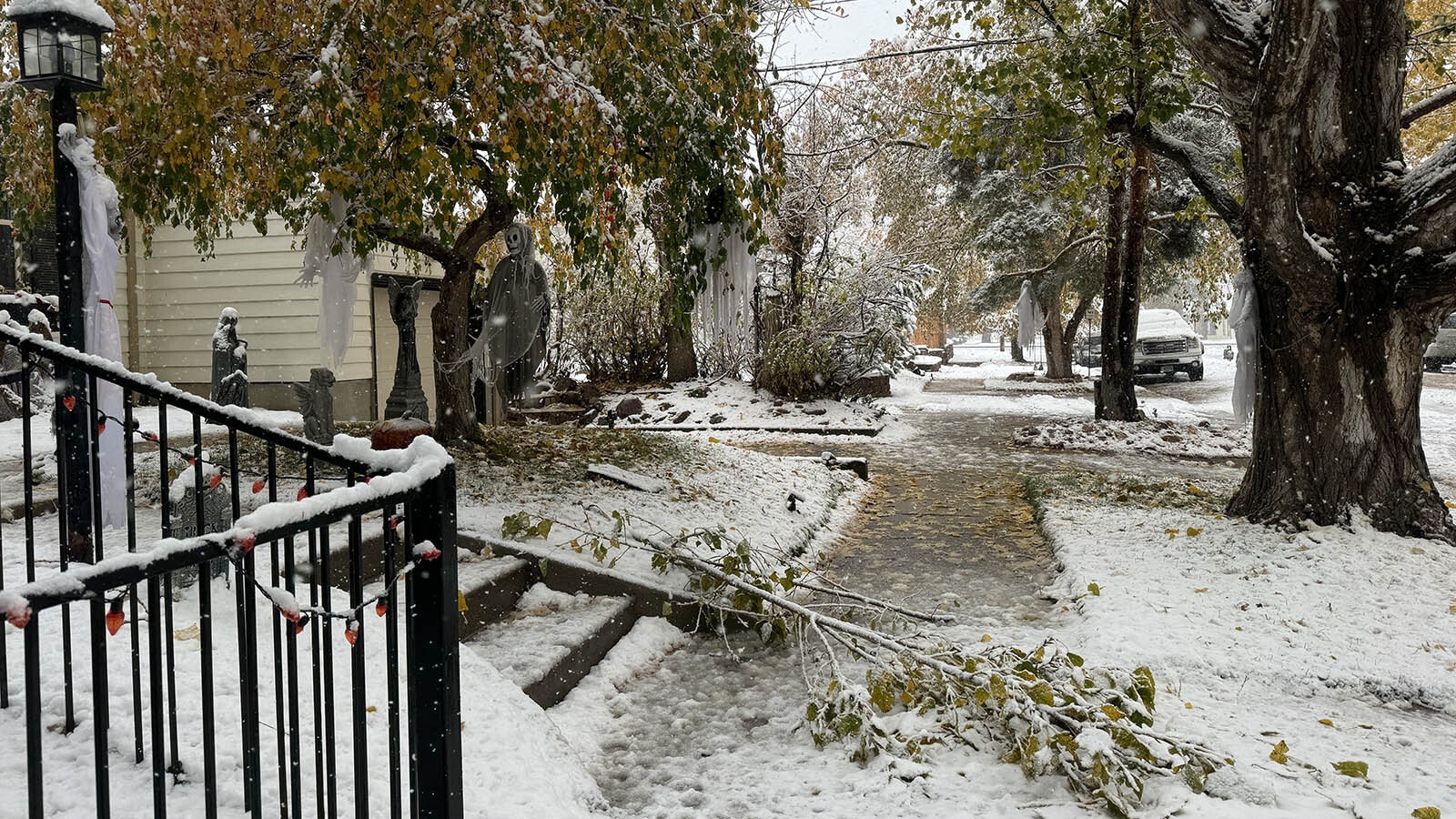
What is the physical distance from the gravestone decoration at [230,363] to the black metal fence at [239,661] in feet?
10.6

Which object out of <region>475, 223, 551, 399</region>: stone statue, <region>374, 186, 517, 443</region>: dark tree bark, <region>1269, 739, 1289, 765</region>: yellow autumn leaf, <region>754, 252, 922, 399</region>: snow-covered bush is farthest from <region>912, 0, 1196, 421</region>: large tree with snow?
<region>1269, 739, 1289, 765</region>: yellow autumn leaf

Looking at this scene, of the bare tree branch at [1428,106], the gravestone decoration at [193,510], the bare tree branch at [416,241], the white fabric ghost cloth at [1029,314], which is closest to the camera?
the gravestone decoration at [193,510]

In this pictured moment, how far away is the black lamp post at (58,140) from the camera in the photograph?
4.26 metres

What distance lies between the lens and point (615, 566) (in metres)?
5.32

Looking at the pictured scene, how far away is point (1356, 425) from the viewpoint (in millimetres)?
6117

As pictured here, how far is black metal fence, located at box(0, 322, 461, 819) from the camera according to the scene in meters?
1.72

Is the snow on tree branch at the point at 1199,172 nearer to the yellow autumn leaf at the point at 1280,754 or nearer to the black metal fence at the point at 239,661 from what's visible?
the yellow autumn leaf at the point at 1280,754

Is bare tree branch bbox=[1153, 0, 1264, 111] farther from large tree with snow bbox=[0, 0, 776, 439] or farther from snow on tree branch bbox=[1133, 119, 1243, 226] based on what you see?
large tree with snow bbox=[0, 0, 776, 439]

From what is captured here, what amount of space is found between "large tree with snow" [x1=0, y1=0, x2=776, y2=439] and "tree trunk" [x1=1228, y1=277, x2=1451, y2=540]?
4.08 meters

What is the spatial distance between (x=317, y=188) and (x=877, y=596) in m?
5.31

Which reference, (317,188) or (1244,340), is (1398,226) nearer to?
(1244,340)

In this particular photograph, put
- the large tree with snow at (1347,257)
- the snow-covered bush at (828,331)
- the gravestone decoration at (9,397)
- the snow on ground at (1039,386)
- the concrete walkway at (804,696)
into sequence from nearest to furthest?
the concrete walkway at (804,696) < the large tree with snow at (1347,257) < the gravestone decoration at (9,397) < the snow-covered bush at (828,331) < the snow on ground at (1039,386)

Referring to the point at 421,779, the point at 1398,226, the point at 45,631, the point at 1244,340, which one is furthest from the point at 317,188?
the point at 1398,226

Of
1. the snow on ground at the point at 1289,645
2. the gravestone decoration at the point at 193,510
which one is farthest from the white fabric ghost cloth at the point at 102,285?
the snow on ground at the point at 1289,645
